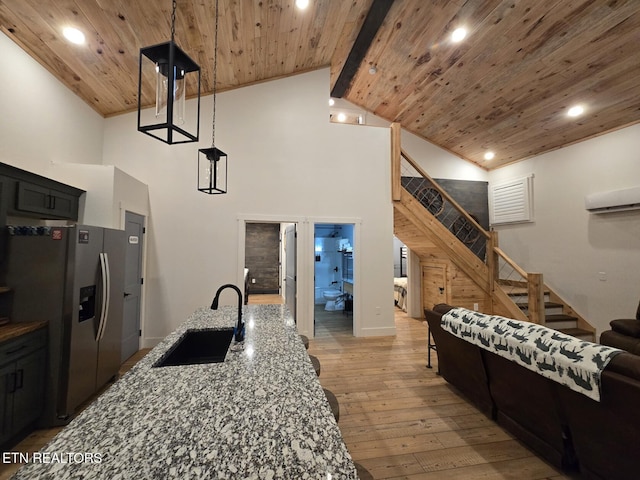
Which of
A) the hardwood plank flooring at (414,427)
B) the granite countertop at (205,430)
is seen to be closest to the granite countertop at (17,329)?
the granite countertop at (205,430)

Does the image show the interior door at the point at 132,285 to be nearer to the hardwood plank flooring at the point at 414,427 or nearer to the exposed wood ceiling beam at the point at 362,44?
the hardwood plank flooring at the point at 414,427

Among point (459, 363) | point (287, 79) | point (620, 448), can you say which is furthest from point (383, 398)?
point (287, 79)

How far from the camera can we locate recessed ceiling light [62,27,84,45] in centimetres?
270

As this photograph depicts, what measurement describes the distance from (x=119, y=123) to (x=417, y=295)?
253 inches

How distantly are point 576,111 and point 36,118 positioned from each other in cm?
721

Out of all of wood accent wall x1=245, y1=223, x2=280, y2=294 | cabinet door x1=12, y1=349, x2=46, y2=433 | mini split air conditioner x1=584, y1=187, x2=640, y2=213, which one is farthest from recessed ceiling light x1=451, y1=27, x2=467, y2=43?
wood accent wall x1=245, y1=223, x2=280, y2=294

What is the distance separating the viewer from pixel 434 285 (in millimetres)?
5703

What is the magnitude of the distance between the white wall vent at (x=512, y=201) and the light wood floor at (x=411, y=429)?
3.92m

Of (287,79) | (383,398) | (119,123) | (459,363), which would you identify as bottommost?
(383,398)

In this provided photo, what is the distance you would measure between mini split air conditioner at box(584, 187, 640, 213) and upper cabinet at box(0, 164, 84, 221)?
7.32 m

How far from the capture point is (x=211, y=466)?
0.74m

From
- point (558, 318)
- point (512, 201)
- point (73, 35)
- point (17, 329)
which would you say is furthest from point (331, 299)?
point (73, 35)

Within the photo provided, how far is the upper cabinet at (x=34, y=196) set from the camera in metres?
2.40

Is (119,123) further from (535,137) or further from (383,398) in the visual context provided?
(535,137)
